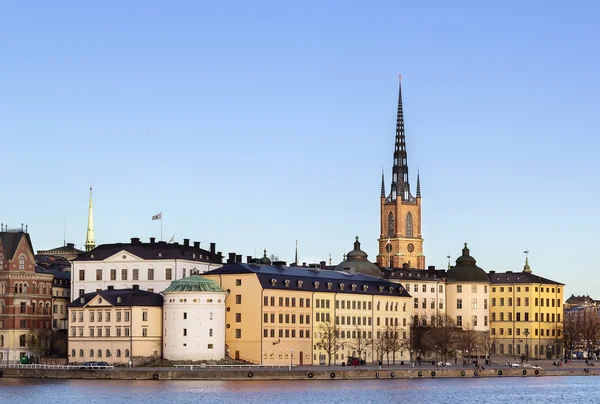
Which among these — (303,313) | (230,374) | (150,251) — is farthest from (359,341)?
(230,374)

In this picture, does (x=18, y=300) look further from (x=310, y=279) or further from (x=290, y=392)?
(x=290, y=392)

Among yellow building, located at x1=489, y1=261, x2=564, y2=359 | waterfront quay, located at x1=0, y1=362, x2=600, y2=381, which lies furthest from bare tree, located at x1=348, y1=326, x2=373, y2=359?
yellow building, located at x1=489, y1=261, x2=564, y2=359

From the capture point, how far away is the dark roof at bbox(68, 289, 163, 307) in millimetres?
145750

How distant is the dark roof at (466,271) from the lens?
19088 centimetres

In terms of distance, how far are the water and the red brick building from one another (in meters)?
22.5

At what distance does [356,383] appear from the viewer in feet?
434

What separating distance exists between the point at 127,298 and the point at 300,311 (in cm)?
1777

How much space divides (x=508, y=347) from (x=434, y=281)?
1417 cm

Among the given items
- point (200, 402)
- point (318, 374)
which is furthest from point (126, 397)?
point (318, 374)

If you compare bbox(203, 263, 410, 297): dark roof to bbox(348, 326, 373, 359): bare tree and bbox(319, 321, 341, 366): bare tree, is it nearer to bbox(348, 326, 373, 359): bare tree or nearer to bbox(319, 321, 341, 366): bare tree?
bbox(319, 321, 341, 366): bare tree

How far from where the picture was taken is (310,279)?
157 m

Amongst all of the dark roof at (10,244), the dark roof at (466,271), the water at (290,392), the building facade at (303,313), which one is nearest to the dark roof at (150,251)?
the dark roof at (10,244)

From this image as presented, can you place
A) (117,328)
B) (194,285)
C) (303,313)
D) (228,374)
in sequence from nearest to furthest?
(228,374), (194,285), (117,328), (303,313)

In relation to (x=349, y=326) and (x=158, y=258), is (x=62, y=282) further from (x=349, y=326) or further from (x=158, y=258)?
(x=349, y=326)
